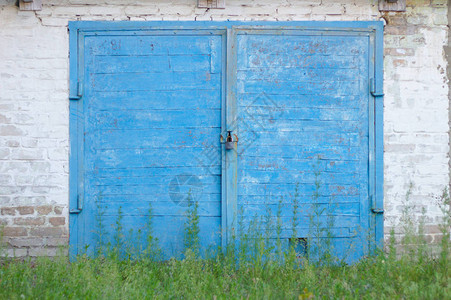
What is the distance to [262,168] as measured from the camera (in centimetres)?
507

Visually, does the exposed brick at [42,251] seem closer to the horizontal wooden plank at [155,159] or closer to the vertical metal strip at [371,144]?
the horizontal wooden plank at [155,159]

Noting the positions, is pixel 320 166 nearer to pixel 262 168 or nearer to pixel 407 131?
pixel 262 168

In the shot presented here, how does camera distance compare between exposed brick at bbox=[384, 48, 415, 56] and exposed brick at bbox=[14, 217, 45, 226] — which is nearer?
exposed brick at bbox=[14, 217, 45, 226]

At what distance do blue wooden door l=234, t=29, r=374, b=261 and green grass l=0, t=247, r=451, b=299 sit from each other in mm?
549

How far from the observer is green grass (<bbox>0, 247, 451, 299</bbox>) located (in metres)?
3.82

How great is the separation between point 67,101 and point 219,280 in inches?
92.9

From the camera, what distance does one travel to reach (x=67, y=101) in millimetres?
5016

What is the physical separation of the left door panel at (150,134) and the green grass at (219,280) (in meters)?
0.47

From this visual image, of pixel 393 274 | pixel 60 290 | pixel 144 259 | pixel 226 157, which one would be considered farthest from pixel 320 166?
pixel 60 290

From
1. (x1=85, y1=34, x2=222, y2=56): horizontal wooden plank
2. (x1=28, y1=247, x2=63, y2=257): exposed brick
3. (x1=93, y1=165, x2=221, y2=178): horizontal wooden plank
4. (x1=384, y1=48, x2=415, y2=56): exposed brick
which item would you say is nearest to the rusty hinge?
(x1=85, y1=34, x2=222, y2=56): horizontal wooden plank

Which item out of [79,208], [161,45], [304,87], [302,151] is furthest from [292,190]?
[79,208]

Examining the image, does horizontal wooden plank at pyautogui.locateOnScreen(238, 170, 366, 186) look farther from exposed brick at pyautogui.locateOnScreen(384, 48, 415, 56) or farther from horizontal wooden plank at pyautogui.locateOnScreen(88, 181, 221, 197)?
exposed brick at pyautogui.locateOnScreen(384, 48, 415, 56)

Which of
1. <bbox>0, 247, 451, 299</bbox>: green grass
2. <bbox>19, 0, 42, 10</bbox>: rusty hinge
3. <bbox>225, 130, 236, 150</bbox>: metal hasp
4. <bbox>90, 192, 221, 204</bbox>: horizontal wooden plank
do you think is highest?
<bbox>19, 0, 42, 10</bbox>: rusty hinge

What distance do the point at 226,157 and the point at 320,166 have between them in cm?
97
